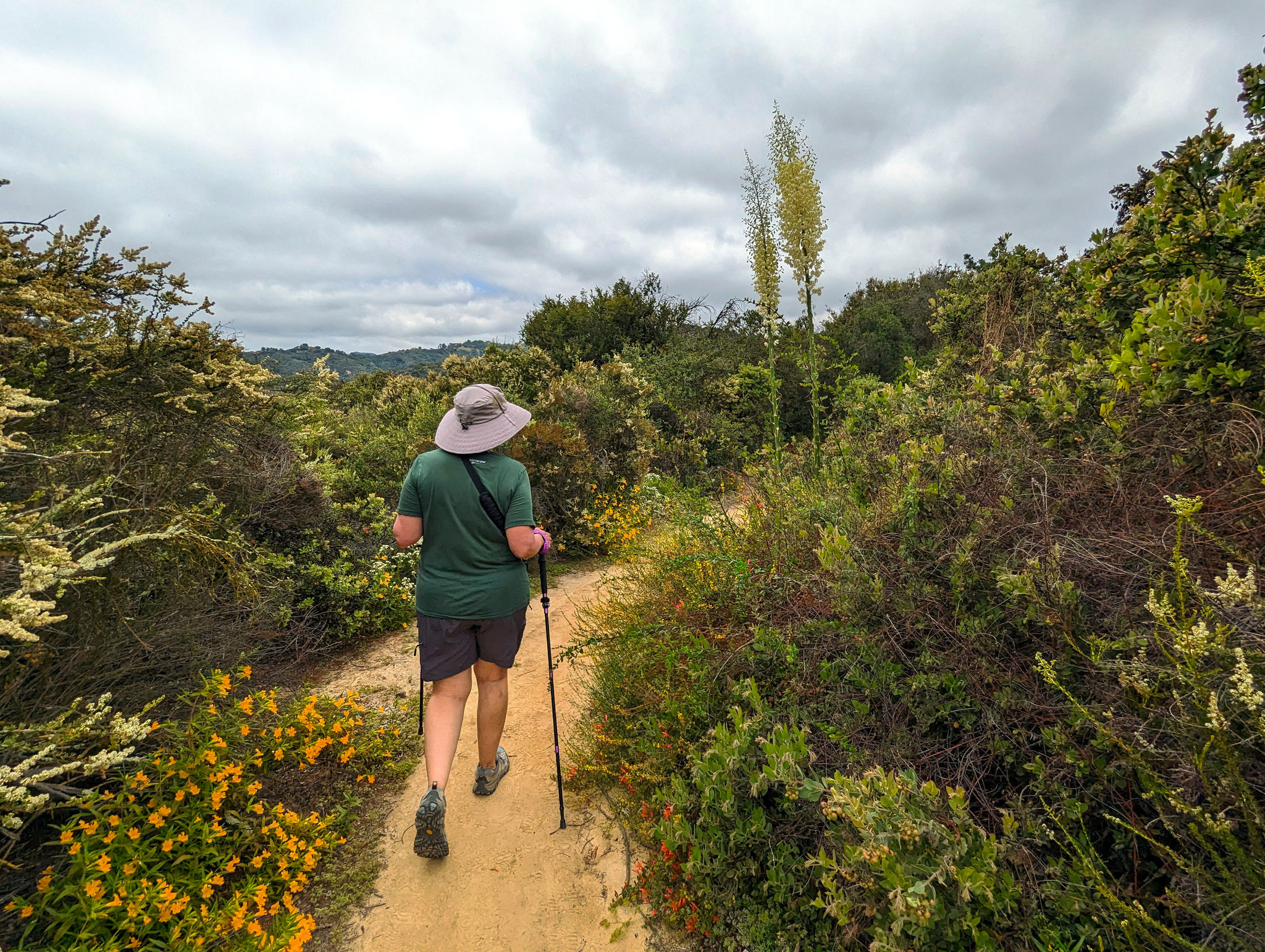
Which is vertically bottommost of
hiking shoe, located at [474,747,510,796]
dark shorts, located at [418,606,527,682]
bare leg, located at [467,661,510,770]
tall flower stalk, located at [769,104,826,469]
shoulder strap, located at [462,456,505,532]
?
hiking shoe, located at [474,747,510,796]

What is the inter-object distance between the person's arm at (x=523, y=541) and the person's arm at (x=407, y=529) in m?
0.46

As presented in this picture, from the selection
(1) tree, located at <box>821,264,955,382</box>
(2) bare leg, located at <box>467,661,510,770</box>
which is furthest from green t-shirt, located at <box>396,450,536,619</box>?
(1) tree, located at <box>821,264,955,382</box>

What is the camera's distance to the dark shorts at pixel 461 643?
2785 mm

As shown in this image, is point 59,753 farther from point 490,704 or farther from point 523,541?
point 523,541

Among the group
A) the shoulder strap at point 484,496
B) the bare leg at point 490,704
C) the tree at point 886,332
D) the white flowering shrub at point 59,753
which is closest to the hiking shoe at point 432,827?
the bare leg at point 490,704

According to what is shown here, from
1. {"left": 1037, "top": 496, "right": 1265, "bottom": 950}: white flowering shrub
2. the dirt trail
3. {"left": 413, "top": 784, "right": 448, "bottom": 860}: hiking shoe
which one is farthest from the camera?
{"left": 413, "top": 784, "right": 448, "bottom": 860}: hiking shoe

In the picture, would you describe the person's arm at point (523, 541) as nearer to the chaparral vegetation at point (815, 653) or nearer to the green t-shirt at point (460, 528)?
the green t-shirt at point (460, 528)

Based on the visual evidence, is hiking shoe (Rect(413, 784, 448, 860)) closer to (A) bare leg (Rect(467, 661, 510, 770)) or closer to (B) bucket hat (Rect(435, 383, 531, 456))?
(A) bare leg (Rect(467, 661, 510, 770))

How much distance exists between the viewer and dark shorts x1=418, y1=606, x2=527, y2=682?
2.79 m

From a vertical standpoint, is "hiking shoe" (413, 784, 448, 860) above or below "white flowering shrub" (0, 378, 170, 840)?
below

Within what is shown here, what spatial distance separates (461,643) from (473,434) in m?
1.08

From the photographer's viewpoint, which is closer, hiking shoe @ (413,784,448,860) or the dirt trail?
the dirt trail

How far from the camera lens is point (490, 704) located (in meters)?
3.03

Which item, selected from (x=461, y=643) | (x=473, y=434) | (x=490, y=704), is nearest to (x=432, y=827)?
(x=490, y=704)
